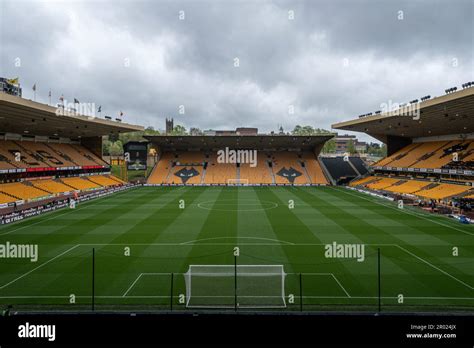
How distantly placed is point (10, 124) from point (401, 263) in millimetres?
47505

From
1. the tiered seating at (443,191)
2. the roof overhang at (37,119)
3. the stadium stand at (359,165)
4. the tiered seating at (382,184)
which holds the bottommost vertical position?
the tiered seating at (443,191)

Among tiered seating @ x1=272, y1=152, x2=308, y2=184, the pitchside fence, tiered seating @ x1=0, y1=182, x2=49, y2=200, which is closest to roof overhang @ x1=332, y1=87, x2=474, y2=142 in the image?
tiered seating @ x1=272, y1=152, x2=308, y2=184

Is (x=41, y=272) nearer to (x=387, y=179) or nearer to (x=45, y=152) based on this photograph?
(x=45, y=152)

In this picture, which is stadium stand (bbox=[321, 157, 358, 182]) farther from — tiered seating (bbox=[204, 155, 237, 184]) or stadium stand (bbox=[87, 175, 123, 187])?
stadium stand (bbox=[87, 175, 123, 187])

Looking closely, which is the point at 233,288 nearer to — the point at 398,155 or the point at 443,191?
the point at 443,191

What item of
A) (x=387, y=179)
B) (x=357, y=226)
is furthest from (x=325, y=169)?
(x=357, y=226)

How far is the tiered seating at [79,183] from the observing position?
52.7m

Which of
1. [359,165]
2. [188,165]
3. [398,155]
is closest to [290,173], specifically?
[359,165]

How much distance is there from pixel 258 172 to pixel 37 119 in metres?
45.1

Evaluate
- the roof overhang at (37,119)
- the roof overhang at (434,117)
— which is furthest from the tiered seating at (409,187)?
the roof overhang at (37,119)

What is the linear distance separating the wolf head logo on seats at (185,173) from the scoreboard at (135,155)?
25.9 ft

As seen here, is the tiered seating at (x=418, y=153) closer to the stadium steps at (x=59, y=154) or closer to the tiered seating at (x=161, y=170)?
the tiered seating at (x=161, y=170)

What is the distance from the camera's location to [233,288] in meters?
13.8

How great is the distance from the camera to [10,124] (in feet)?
139
